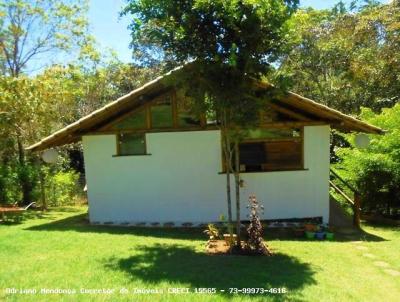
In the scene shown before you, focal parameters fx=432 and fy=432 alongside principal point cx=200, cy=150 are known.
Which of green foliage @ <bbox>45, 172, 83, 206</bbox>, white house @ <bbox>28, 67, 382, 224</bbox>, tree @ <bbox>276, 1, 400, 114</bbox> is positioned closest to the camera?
white house @ <bbox>28, 67, 382, 224</bbox>

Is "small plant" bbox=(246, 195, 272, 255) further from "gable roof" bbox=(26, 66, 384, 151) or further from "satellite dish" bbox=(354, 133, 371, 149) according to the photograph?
"satellite dish" bbox=(354, 133, 371, 149)

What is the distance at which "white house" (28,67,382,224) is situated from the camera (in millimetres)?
12203

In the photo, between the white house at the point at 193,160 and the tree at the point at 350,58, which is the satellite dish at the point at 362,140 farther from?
the tree at the point at 350,58

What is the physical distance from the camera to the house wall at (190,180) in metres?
12.3

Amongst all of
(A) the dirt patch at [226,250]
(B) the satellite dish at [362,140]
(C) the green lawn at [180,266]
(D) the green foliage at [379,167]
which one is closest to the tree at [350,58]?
(D) the green foliage at [379,167]

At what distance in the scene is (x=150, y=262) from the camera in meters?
7.75

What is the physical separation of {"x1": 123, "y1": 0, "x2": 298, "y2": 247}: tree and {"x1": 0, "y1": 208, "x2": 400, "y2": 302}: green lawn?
2.73 metres

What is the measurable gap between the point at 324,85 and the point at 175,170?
1504cm

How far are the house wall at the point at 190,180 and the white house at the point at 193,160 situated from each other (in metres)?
0.03

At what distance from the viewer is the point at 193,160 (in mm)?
12312

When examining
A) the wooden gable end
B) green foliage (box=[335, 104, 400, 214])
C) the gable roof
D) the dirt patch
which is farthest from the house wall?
the dirt patch

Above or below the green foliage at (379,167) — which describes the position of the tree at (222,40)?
above

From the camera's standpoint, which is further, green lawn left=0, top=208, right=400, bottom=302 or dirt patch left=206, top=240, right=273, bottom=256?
dirt patch left=206, top=240, right=273, bottom=256

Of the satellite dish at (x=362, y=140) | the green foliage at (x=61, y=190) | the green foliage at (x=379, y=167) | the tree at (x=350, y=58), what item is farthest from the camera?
the tree at (x=350, y=58)
